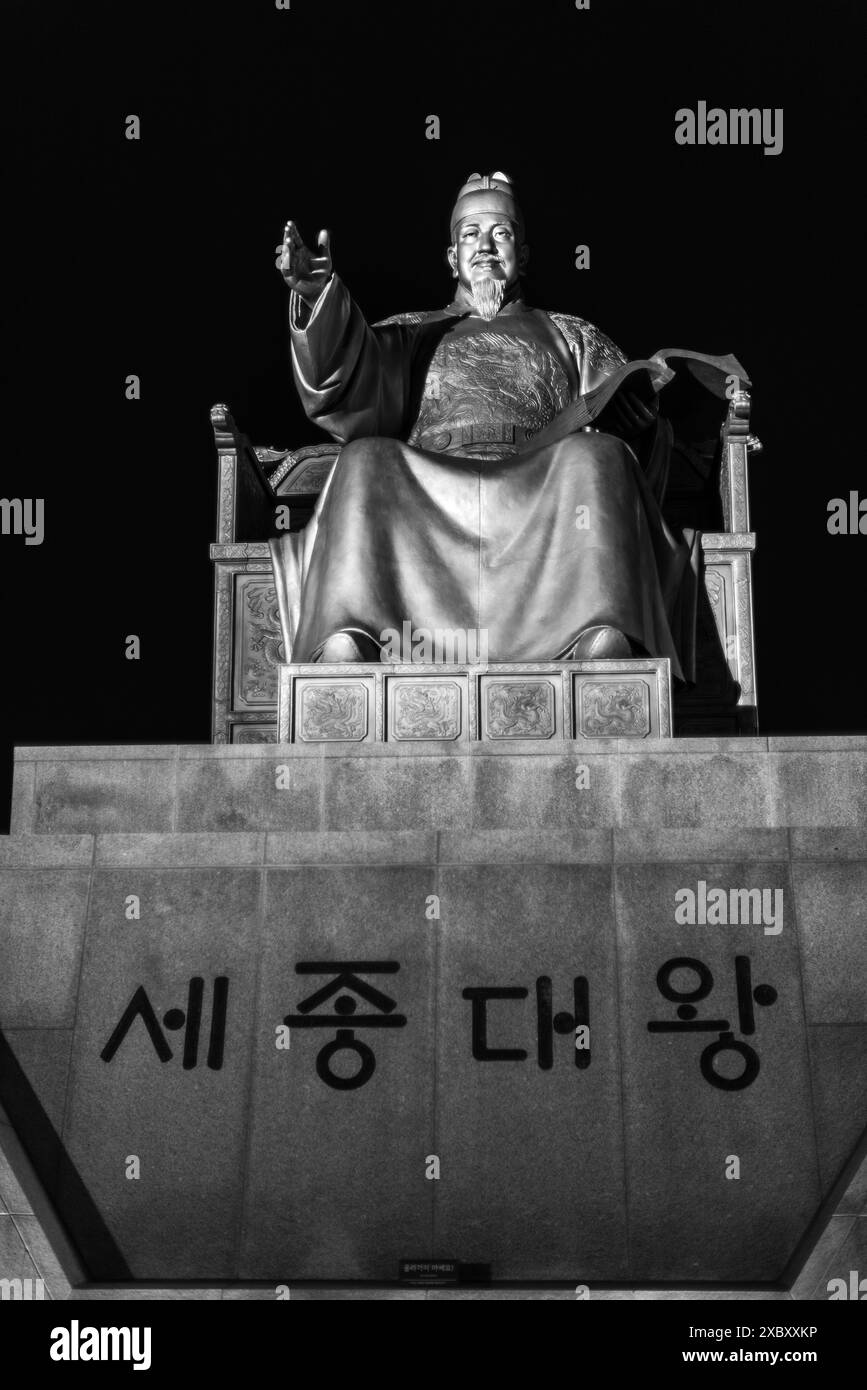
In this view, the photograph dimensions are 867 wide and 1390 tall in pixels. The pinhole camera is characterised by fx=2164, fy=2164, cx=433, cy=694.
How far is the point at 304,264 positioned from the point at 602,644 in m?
2.20

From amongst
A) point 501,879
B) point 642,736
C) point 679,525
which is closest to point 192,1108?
point 501,879

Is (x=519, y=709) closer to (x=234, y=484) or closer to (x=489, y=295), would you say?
(x=234, y=484)

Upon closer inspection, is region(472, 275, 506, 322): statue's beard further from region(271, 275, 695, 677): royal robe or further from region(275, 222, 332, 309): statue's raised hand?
region(275, 222, 332, 309): statue's raised hand

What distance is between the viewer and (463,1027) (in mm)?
6648

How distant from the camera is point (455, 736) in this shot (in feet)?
26.7

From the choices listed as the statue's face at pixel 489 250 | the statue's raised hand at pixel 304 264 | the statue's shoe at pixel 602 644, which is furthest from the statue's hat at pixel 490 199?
the statue's shoe at pixel 602 644

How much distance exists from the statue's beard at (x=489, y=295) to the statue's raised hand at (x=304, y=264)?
1.27 m

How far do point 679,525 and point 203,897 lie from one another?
13.9 feet

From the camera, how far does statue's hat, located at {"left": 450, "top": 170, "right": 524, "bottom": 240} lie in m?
10.6

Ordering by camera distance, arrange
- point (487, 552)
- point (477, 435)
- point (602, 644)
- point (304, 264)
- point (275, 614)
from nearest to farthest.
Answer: point (602, 644)
point (487, 552)
point (304, 264)
point (275, 614)
point (477, 435)

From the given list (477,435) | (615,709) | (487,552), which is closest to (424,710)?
(615,709)

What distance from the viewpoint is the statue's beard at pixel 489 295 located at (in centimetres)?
1052

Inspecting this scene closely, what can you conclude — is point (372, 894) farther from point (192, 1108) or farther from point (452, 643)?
point (452, 643)

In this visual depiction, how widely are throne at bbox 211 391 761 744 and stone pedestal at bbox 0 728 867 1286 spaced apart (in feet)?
5.69
